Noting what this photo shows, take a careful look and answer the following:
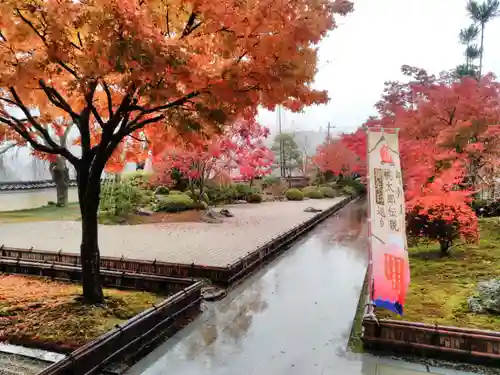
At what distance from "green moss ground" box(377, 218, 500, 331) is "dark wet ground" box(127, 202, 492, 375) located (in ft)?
3.58

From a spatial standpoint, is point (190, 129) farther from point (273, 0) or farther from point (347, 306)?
point (347, 306)

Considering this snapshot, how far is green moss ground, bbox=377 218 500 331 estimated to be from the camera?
20.6 ft

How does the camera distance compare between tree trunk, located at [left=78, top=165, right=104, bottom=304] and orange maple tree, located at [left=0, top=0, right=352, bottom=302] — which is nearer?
orange maple tree, located at [left=0, top=0, right=352, bottom=302]

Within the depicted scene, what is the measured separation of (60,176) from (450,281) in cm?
2109

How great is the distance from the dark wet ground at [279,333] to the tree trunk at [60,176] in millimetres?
17132

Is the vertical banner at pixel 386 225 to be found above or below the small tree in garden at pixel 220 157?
below

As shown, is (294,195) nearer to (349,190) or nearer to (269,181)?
(269,181)

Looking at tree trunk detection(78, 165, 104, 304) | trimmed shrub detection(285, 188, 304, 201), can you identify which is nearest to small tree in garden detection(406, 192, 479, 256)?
tree trunk detection(78, 165, 104, 304)

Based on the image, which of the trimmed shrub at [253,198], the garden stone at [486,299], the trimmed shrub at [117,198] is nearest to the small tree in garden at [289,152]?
the trimmed shrub at [253,198]

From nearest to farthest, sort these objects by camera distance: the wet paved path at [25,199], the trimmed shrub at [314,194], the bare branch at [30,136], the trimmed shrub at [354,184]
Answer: the bare branch at [30,136], the wet paved path at [25,199], the trimmed shrub at [314,194], the trimmed shrub at [354,184]

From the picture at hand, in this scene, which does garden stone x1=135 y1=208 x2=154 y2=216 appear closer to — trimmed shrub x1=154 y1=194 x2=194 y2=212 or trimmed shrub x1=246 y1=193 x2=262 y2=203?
trimmed shrub x1=154 y1=194 x2=194 y2=212

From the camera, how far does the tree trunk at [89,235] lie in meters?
6.71

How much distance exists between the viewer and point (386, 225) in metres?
5.92

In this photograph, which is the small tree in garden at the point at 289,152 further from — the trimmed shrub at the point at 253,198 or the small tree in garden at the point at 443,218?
the small tree in garden at the point at 443,218
